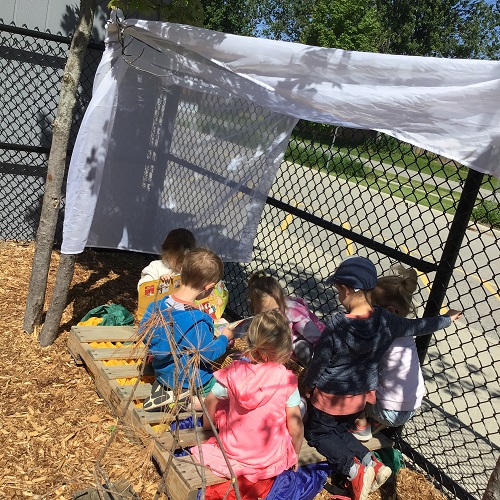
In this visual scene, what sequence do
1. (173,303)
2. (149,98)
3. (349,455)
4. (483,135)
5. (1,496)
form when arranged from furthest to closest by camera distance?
(149,98)
(173,303)
(349,455)
(1,496)
(483,135)

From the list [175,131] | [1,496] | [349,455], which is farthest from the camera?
[175,131]

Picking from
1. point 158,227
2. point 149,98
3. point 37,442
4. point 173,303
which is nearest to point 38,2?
point 149,98

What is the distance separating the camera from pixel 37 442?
11.3 feet

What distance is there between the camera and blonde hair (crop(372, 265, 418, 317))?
3717mm

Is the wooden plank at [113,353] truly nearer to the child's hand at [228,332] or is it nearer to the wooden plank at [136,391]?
the wooden plank at [136,391]

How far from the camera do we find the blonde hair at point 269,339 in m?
3.05

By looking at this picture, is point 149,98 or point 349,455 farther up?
point 149,98

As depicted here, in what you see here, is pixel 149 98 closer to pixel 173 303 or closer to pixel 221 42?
pixel 221 42

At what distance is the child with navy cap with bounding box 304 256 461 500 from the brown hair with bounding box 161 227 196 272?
150 cm

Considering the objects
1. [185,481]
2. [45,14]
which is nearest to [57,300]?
[185,481]

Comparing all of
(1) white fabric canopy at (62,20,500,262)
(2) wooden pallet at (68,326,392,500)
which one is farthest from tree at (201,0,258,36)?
(2) wooden pallet at (68,326,392,500)

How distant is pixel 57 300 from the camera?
440cm

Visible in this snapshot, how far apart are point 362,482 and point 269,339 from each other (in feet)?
3.14

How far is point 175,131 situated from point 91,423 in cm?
305
